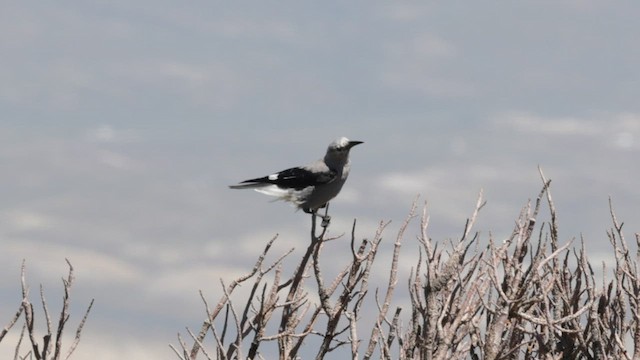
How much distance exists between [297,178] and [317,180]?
1.18 feet

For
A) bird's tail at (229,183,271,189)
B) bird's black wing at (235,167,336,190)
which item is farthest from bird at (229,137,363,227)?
bird's tail at (229,183,271,189)

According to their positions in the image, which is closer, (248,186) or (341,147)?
(341,147)

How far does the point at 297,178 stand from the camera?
11.5 metres

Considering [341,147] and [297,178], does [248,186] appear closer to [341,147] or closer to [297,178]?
[297,178]

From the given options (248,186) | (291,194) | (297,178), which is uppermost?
(248,186)

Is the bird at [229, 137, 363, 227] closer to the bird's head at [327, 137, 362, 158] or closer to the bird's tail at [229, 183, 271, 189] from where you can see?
the bird's head at [327, 137, 362, 158]

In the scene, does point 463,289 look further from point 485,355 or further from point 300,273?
point 300,273

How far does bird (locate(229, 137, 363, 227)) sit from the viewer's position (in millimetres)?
11188

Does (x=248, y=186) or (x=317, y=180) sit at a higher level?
(x=248, y=186)

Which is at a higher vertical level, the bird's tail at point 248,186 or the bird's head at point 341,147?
the bird's head at point 341,147

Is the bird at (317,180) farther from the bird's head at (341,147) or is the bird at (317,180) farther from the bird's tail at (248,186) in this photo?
the bird's tail at (248,186)

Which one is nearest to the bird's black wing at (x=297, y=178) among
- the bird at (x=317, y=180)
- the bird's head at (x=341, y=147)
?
the bird at (x=317, y=180)

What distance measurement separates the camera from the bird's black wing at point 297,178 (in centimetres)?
1123

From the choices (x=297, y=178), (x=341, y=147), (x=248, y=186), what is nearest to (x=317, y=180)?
(x=297, y=178)
